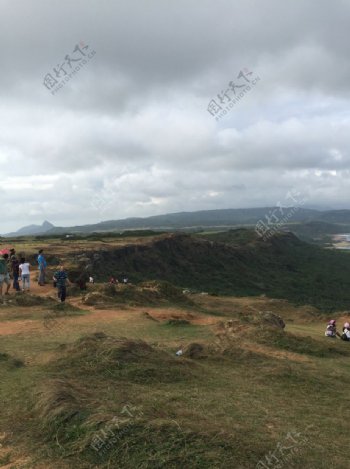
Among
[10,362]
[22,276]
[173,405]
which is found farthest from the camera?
[22,276]

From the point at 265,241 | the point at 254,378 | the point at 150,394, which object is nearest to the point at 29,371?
the point at 150,394

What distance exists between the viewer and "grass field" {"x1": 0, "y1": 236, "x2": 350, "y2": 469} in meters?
7.22

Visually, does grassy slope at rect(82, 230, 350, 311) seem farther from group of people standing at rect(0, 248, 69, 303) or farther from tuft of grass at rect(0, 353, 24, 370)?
tuft of grass at rect(0, 353, 24, 370)

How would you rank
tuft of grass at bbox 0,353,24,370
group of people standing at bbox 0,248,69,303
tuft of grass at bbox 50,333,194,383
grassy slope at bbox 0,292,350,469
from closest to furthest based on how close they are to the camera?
1. grassy slope at bbox 0,292,350,469
2. tuft of grass at bbox 50,333,194,383
3. tuft of grass at bbox 0,353,24,370
4. group of people standing at bbox 0,248,69,303

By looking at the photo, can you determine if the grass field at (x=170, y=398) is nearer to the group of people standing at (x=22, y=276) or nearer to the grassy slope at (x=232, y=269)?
the group of people standing at (x=22, y=276)

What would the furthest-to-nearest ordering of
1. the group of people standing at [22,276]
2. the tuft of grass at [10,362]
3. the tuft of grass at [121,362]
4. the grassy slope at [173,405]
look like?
the group of people standing at [22,276]
the tuft of grass at [10,362]
the tuft of grass at [121,362]
the grassy slope at [173,405]

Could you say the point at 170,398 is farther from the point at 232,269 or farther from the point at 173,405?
the point at 232,269

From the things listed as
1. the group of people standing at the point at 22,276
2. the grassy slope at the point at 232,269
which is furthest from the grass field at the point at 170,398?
the grassy slope at the point at 232,269

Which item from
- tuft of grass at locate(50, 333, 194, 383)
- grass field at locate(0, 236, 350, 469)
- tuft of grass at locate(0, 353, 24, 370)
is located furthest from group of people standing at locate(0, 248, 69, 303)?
tuft of grass at locate(50, 333, 194, 383)

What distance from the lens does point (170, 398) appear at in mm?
9844

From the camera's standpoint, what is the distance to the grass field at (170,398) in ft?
23.7

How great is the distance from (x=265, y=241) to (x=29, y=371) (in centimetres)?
11492

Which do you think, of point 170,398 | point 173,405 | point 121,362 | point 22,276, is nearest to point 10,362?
point 121,362

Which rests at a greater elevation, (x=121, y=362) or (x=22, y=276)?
(x=22, y=276)
